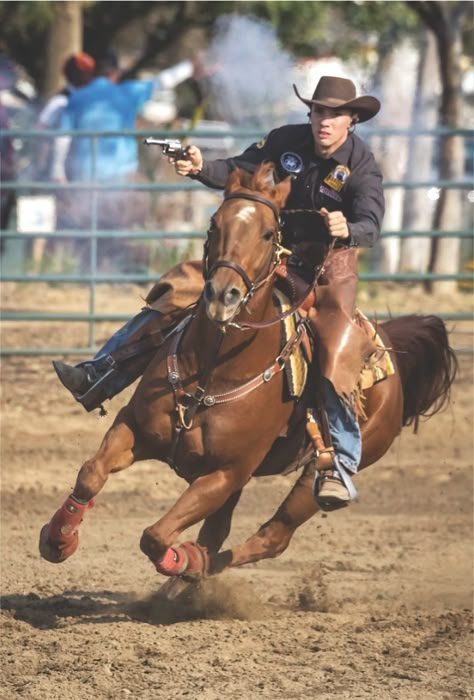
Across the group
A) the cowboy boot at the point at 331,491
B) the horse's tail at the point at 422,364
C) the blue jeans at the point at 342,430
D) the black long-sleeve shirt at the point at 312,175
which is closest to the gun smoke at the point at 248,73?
the horse's tail at the point at 422,364

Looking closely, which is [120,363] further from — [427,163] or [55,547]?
[427,163]

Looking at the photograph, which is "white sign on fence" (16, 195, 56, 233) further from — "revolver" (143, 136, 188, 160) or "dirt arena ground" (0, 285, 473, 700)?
"revolver" (143, 136, 188, 160)

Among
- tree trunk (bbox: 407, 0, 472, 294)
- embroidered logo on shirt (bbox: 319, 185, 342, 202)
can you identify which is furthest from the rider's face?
tree trunk (bbox: 407, 0, 472, 294)

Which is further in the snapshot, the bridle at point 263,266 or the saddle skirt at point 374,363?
the saddle skirt at point 374,363

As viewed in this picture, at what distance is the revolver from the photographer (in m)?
5.16

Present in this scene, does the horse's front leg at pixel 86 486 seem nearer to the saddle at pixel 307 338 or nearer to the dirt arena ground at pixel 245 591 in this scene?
the dirt arena ground at pixel 245 591

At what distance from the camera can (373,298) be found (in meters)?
12.3

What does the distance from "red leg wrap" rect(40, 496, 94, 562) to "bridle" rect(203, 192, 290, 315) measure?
3.77ft

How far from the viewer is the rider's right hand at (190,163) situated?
5246 mm

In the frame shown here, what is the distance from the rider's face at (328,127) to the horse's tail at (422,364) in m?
1.53

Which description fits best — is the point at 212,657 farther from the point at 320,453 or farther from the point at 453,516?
the point at 453,516

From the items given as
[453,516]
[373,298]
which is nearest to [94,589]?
[453,516]

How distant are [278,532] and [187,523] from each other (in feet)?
2.51

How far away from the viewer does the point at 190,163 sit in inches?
208
